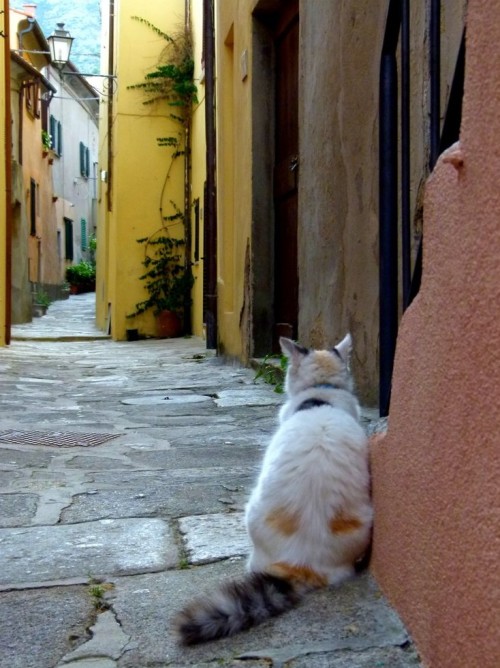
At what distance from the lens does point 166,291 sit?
13945 millimetres

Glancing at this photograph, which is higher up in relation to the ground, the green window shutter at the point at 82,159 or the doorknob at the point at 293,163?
the green window shutter at the point at 82,159

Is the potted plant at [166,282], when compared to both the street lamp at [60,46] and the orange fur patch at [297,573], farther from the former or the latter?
the orange fur patch at [297,573]

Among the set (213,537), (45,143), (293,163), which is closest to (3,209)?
(293,163)

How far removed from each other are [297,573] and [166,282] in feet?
40.1

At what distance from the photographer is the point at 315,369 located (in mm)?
2652

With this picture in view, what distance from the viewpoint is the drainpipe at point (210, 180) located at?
931 centimetres

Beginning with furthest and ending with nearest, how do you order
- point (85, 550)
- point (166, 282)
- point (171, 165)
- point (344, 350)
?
point (171, 165) < point (166, 282) < point (344, 350) < point (85, 550)

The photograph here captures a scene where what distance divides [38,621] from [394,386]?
40.5 inches

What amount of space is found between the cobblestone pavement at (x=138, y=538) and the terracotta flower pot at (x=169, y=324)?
7.75 metres

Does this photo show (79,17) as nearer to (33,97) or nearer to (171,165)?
(33,97)

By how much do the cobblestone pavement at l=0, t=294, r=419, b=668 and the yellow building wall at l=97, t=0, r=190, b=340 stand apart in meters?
8.33

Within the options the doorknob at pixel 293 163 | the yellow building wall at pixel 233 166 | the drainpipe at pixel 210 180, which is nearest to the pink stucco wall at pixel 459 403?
the doorknob at pixel 293 163

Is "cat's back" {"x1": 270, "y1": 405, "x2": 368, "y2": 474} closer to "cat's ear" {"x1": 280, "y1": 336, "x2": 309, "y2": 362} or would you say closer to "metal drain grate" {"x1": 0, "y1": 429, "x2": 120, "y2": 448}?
"cat's ear" {"x1": 280, "y1": 336, "x2": 309, "y2": 362}

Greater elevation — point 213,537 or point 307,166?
point 307,166
